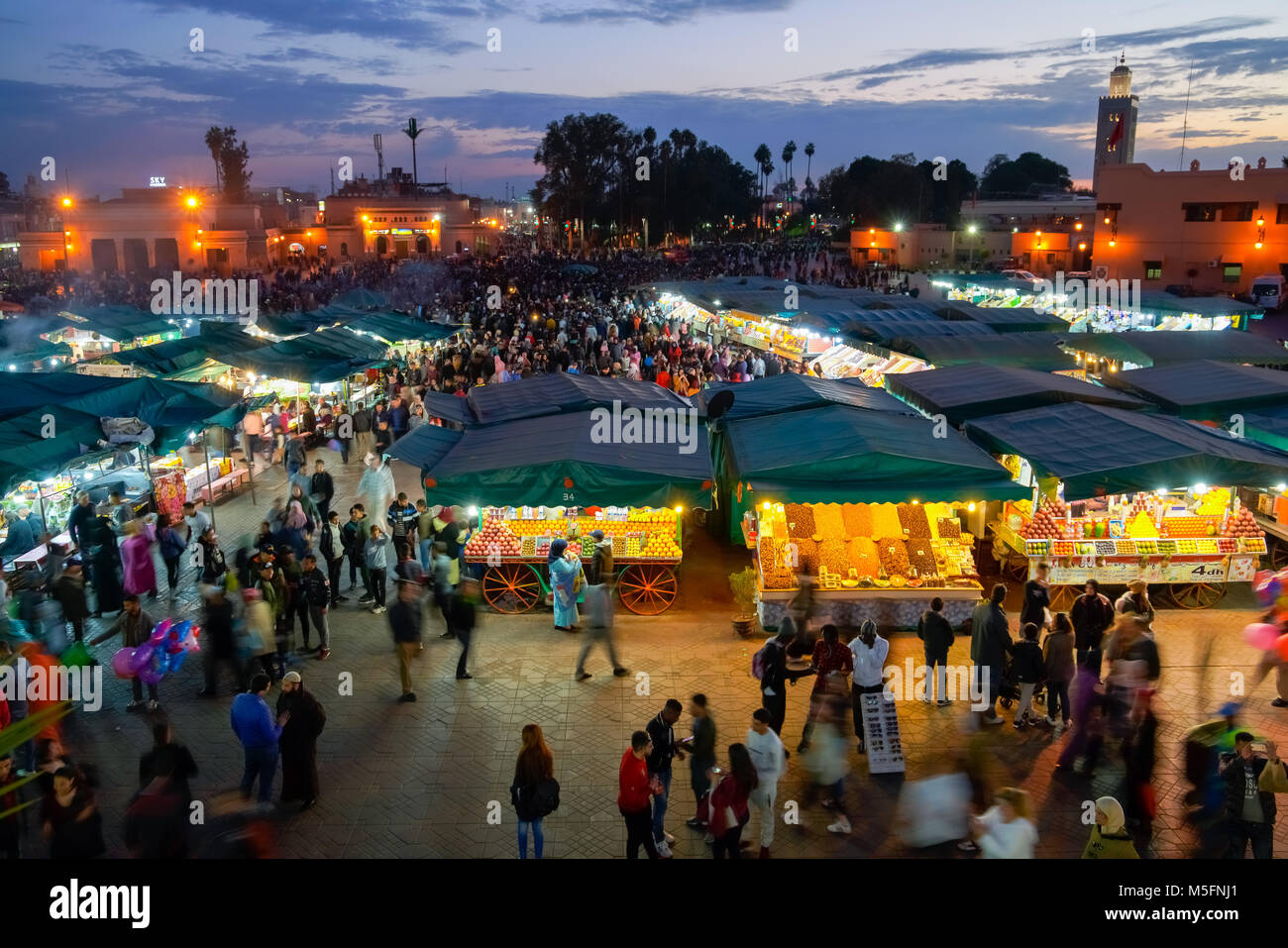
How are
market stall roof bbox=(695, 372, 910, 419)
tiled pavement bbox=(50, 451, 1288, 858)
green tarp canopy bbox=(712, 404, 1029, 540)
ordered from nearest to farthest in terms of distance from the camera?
tiled pavement bbox=(50, 451, 1288, 858) < green tarp canopy bbox=(712, 404, 1029, 540) < market stall roof bbox=(695, 372, 910, 419)

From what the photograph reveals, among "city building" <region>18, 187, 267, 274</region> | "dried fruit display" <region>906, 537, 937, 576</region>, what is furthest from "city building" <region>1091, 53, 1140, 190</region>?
"dried fruit display" <region>906, 537, 937, 576</region>

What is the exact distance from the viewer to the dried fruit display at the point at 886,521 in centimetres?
955

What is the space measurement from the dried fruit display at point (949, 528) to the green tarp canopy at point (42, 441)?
9478mm

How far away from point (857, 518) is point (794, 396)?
275 centimetres

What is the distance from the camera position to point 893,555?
9242 mm

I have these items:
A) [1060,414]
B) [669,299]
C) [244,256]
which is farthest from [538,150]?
[1060,414]

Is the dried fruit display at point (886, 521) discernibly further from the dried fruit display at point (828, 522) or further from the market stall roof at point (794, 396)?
the market stall roof at point (794, 396)

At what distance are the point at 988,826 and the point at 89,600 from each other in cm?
906

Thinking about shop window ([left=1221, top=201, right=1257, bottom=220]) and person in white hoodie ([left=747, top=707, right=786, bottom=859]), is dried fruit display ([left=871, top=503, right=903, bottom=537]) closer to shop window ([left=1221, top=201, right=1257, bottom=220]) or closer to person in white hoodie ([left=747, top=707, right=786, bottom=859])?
person in white hoodie ([left=747, top=707, right=786, bottom=859])

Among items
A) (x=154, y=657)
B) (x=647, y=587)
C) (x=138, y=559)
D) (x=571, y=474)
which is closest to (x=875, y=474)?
(x=647, y=587)

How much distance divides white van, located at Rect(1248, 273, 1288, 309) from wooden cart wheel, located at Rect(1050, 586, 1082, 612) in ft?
111

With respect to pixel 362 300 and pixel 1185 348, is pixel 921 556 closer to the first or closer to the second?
pixel 1185 348

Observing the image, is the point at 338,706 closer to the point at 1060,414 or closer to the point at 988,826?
the point at 988,826

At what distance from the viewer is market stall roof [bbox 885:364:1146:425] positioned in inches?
468
